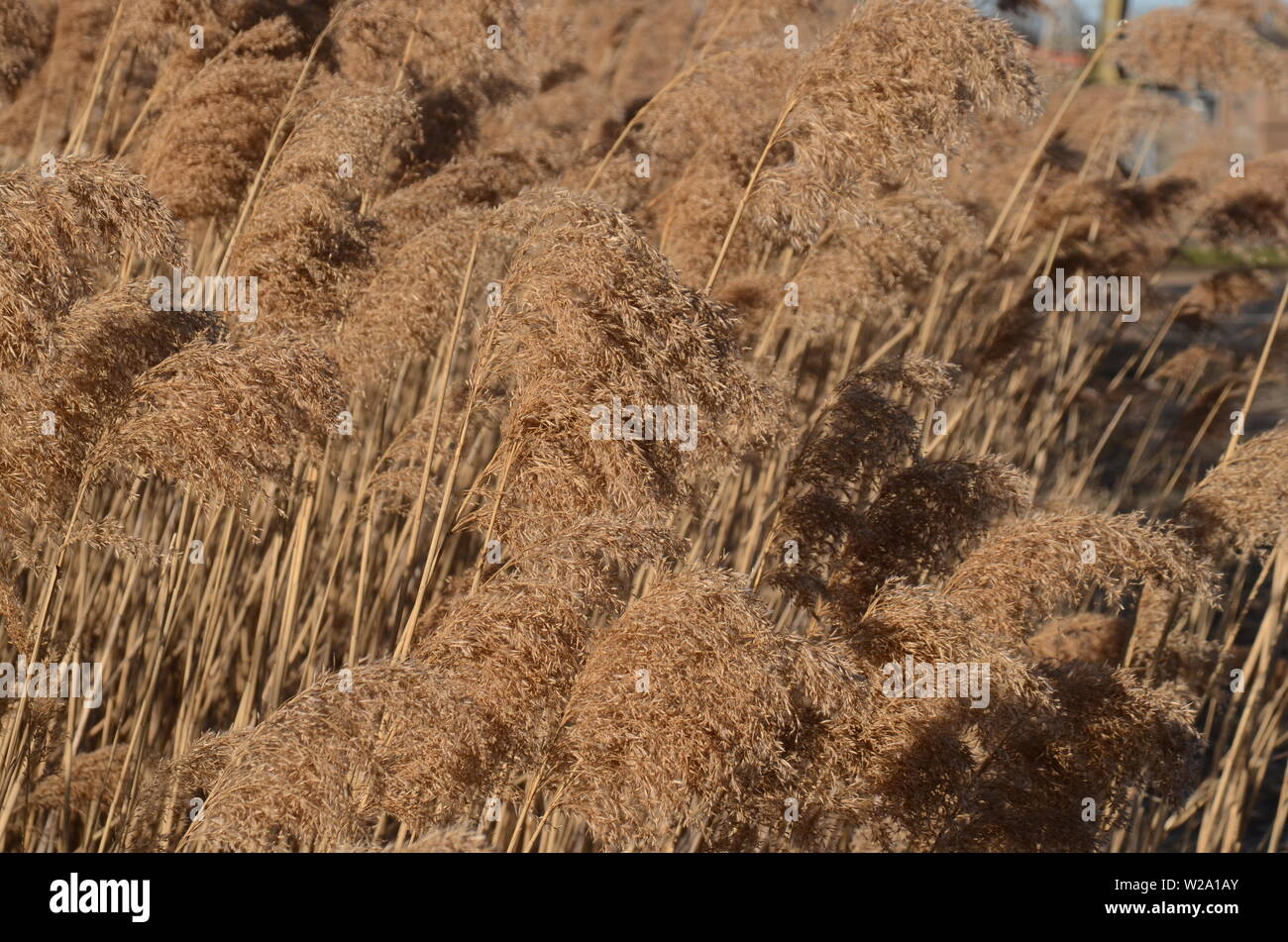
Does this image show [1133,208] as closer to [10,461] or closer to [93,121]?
[93,121]

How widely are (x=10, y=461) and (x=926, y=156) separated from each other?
2571 millimetres

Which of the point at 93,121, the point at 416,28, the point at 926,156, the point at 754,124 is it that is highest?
the point at 93,121

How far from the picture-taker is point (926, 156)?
3.81 metres

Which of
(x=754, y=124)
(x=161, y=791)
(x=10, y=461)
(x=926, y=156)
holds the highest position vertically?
(x=754, y=124)

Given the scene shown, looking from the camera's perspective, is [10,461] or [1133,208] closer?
[10,461]

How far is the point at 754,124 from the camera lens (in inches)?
187

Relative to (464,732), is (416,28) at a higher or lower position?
higher

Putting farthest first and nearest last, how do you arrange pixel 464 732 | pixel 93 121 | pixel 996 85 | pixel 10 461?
pixel 93 121
pixel 996 85
pixel 10 461
pixel 464 732

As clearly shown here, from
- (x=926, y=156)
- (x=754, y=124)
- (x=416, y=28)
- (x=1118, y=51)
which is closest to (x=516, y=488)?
(x=926, y=156)

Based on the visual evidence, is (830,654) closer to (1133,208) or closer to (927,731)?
(927,731)

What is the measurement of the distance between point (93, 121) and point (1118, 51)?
213 inches

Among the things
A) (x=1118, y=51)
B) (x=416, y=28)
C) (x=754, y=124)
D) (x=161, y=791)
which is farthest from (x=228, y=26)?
(x=1118, y=51)

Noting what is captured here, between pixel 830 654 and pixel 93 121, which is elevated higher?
pixel 93 121

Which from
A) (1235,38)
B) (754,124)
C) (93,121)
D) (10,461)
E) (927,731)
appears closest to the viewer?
(10,461)
